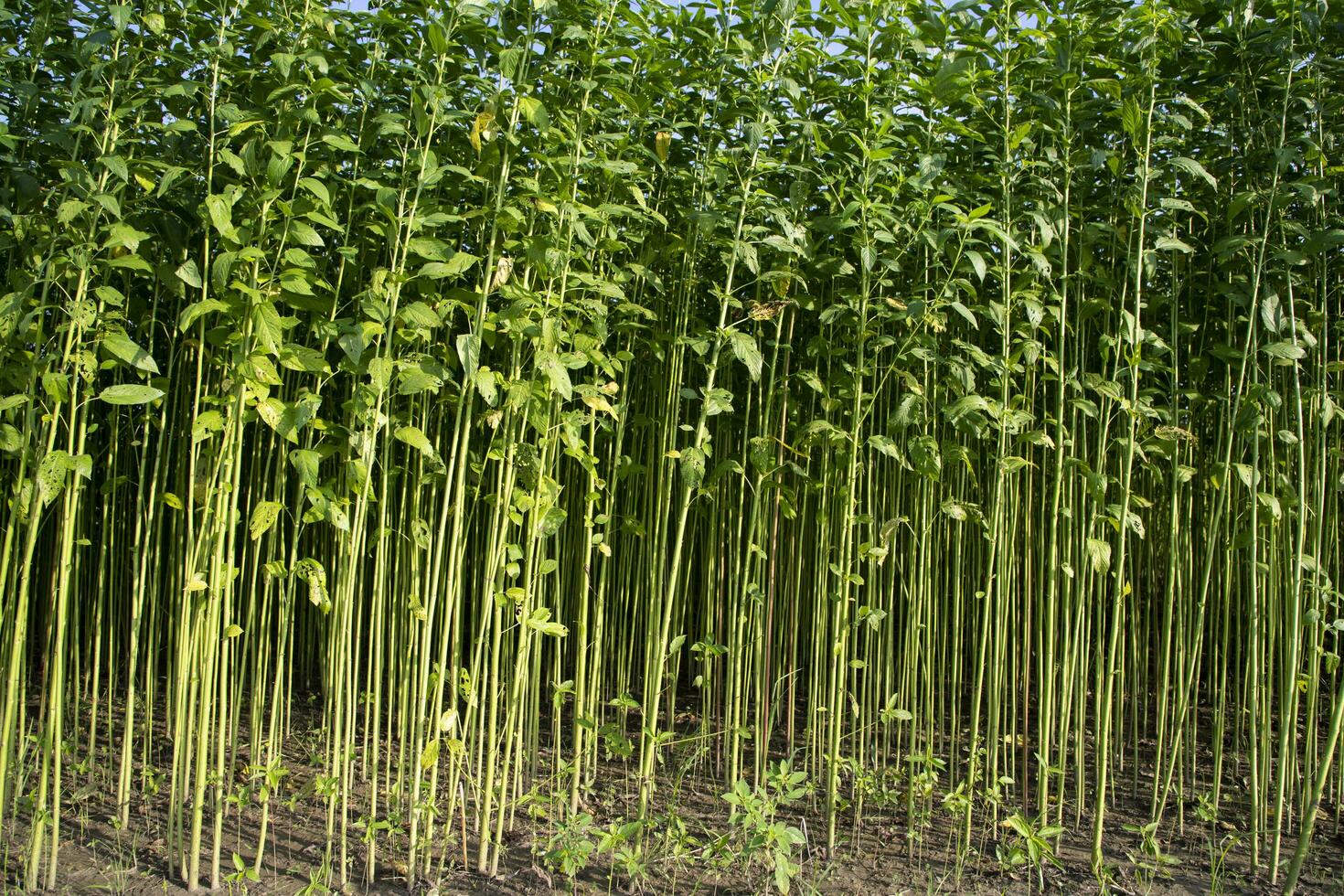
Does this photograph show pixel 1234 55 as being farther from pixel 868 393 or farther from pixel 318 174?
pixel 318 174

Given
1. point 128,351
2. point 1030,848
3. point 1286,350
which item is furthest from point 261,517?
point 1286,350

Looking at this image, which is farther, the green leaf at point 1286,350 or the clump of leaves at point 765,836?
the green leaf at point 1286,350

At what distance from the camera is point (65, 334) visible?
274 centimetres

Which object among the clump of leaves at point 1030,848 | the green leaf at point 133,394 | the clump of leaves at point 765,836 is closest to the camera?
the green leaf at point 133,394

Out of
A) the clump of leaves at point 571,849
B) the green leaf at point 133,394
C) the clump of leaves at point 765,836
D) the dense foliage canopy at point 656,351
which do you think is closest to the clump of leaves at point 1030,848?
the dense foliage canopy at point 656,351

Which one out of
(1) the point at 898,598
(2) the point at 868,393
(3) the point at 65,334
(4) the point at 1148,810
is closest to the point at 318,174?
(3) the point at 65,334

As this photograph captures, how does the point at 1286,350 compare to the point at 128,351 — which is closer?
the point at 128,351

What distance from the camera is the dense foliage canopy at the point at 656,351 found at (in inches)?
103

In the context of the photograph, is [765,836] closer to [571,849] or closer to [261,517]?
[571,849]

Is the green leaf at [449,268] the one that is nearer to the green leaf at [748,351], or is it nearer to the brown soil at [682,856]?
the green leaf at [748,351]

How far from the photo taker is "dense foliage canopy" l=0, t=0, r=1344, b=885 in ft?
8.61

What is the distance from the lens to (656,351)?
3.08 m

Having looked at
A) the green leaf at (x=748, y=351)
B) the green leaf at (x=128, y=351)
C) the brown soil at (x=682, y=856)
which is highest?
→ the green leaf at (x=748, y=351)

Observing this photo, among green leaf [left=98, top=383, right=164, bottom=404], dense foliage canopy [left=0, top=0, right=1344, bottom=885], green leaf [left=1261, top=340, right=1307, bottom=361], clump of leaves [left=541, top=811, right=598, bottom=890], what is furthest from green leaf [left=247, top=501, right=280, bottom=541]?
green leaf [left=1261, top=340, right=1307, bottom=361]
